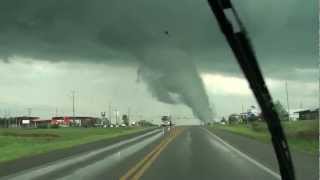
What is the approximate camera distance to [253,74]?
3.44 m

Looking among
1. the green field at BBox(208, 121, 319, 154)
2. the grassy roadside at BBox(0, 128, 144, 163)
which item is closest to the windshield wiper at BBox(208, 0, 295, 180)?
the green field at BBox(208, 121, 319, 154)

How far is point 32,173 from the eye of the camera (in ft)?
72.1

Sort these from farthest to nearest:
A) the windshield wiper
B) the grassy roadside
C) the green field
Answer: the grassy roadside, the green field, the windshield wiper

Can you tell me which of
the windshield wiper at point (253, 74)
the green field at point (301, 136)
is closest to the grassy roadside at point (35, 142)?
the green field at point (301, 136)

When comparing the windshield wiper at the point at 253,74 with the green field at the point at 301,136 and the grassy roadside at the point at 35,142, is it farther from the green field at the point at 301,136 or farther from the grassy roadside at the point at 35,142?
the grassy roadside at the point at 35,142

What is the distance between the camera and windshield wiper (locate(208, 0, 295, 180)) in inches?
132

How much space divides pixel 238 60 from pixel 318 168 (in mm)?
18659

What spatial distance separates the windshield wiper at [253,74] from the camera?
11.0ft

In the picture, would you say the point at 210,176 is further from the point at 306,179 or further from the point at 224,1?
the point at 224,1

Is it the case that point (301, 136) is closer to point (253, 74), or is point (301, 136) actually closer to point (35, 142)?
point (35, 142)

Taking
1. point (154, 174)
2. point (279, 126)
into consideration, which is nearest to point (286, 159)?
point (279, 126)

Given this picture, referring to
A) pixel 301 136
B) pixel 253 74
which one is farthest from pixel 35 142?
pixel 253 74

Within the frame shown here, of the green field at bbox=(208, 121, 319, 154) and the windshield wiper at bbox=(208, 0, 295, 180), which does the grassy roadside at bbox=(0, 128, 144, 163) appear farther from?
the windshield wiper at bbox=(208, 0, 295, 180)

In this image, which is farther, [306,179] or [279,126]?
[306,179]
